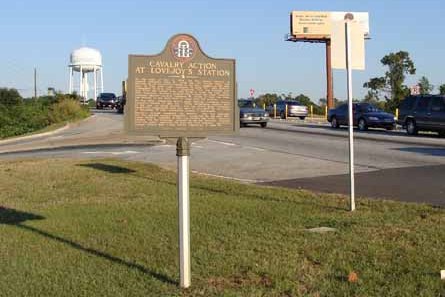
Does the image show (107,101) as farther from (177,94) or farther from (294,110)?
(177,94)

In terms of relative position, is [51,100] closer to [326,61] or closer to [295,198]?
[326,61]

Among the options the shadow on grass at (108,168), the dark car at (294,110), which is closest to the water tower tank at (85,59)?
the dark car at (294,110)

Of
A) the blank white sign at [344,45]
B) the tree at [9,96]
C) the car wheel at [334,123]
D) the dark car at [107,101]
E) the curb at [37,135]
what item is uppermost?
the tree at [9,96]

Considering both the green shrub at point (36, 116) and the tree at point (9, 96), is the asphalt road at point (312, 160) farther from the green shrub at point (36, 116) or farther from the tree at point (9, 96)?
the tree at point (9, 96)

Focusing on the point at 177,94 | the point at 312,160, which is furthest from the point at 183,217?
the point at 312,160

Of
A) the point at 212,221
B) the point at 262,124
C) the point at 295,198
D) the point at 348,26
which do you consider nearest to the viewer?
the point at 212,221

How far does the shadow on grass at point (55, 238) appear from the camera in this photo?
6.02 m

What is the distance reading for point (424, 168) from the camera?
49.5 ft

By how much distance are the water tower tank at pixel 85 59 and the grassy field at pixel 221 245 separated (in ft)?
268

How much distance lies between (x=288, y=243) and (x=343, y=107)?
2980 centimetres

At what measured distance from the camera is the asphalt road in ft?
40.0

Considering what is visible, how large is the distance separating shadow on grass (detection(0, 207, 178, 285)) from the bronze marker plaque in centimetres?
129

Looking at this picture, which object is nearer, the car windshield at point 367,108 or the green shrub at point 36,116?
the car windshield at point 367,108

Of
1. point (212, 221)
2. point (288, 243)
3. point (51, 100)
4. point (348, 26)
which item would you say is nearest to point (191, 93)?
point (288, 243)
